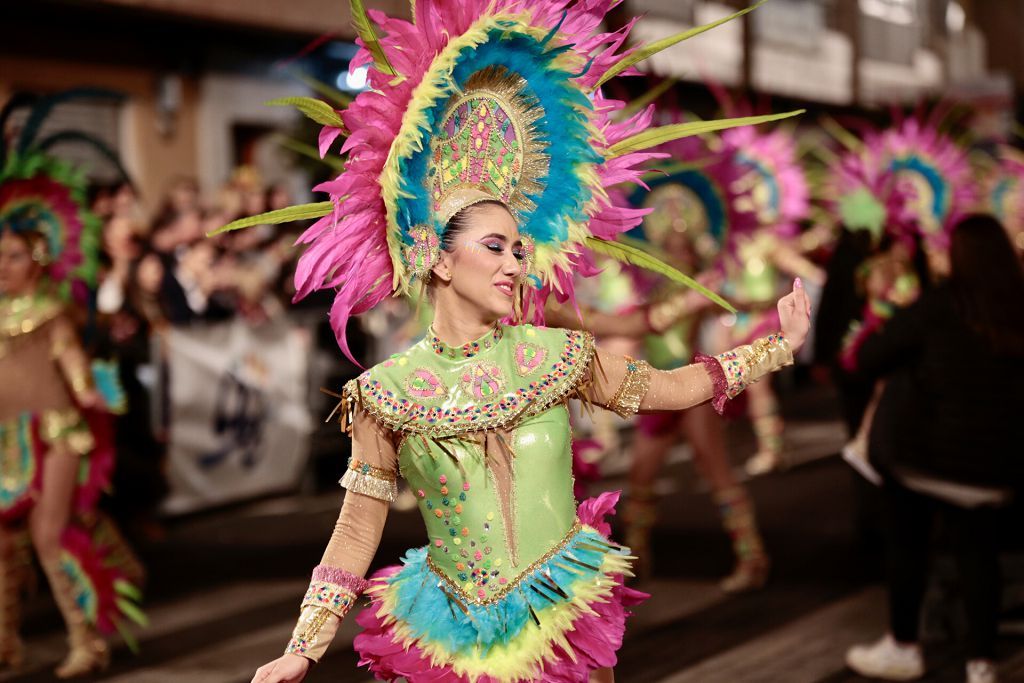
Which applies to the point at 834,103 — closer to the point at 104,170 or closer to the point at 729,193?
the point at 104,170

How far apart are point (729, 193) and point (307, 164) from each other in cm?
622

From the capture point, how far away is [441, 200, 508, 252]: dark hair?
133 inches

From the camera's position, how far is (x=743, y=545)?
743 centimetres

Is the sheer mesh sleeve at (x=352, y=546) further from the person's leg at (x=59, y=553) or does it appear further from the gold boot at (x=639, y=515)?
the gold boot at (x=639, y=515)

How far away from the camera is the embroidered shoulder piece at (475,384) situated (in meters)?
3.36

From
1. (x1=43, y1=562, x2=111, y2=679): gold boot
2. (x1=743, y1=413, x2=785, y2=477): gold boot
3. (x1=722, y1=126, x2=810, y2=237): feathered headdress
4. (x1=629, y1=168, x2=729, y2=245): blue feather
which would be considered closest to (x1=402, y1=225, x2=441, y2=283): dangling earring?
(x1=43, y1=562, x2=111, y2=679): gold boot

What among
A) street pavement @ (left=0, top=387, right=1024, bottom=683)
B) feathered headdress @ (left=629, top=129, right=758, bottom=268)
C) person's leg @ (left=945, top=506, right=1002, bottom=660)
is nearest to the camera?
person's leg @ (left=945, top=506, right=1002, bottom=660)

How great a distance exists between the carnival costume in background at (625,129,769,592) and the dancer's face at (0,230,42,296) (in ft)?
10.1

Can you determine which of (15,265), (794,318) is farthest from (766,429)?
(794,318)

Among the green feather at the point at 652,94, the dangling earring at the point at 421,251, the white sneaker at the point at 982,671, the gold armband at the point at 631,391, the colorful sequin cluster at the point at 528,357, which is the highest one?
the green feather at the point at 652,94

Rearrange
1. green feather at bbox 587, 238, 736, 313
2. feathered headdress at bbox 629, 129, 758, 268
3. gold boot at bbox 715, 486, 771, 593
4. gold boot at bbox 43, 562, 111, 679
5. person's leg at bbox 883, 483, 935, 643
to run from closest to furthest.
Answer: green feather at bbox 587, 238, 736, 313 → person's leg at bbox 883, 483, 935, 643 → gold boot at bbox 43, 562, 111, 679 → gold boot at bbox 715, 486, 771, 593 → feathered headdress at bbox 629, 129, 758, 268

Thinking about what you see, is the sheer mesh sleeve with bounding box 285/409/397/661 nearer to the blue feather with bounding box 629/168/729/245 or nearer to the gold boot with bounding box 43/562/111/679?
the gold boot with bounding box 43/562/111/679

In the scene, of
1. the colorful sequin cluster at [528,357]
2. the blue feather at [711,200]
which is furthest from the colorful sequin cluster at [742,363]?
the blue feather at [711,200]

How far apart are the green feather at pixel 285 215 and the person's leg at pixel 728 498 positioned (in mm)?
4304
